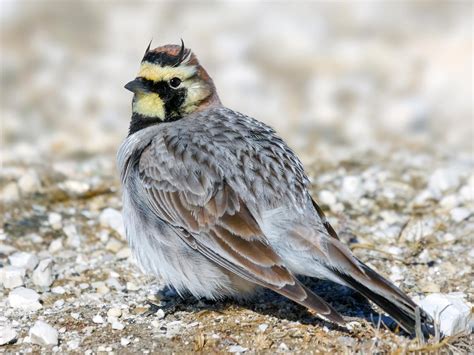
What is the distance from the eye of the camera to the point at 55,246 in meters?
7.26

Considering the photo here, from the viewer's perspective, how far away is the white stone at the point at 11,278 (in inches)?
258

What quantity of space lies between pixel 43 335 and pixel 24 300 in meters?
0.73

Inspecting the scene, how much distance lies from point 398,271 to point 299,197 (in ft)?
4.14

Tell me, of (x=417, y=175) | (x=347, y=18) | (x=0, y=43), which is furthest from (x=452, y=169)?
(x=0, y=43)

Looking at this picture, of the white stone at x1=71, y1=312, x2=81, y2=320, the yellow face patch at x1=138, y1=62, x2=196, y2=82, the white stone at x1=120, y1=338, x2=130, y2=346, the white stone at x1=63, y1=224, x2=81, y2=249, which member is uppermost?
the yellow face patch at x1=138, y1=62, x2=196, y2=82

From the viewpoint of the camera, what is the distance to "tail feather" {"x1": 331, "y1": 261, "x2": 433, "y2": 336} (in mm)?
5055

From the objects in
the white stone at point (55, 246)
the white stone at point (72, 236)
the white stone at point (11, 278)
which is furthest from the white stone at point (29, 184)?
the white stone at point (11, 278)

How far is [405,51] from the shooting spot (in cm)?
1309

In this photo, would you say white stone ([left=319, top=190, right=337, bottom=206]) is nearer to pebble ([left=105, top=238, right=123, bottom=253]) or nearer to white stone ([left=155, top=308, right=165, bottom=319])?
pebble ([left=105, top=238, right=123, bottom=253])

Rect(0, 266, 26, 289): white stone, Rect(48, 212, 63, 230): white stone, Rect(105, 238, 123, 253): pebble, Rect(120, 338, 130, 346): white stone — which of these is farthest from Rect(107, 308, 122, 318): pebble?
Rect(48, 212, 63, 230): white stone

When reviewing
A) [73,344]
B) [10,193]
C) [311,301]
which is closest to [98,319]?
Result: [73,344]

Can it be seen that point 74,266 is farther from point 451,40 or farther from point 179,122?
point 451,40

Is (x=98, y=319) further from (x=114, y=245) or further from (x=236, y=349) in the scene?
(x=114, y=245)

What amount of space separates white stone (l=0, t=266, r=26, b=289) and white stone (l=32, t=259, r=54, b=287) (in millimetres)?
104
